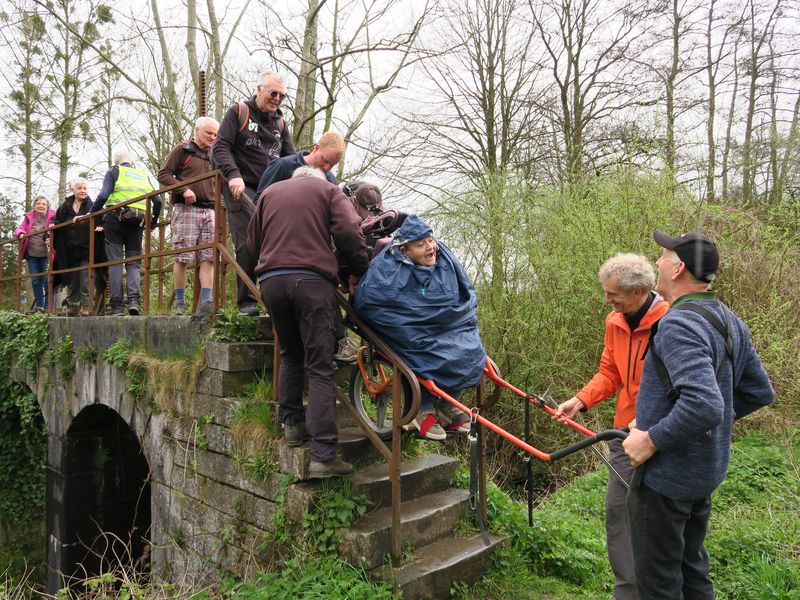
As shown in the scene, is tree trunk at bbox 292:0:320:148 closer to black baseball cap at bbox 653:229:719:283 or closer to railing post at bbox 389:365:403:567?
railing post at bbox 389:365:403:567

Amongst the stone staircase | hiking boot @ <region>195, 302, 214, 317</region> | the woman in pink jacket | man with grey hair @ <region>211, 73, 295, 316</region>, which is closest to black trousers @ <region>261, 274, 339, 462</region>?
the stone staircase

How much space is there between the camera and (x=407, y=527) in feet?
12.3

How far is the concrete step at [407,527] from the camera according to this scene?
3.49m

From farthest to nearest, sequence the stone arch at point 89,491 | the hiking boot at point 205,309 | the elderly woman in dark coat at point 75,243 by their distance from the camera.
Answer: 1. the elderly woman in dark coat at point 75,243
2. the stone arch at point 89,491
3. the hiking boot at point 205,309

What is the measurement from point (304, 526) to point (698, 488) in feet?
7.44

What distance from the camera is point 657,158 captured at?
7816mm

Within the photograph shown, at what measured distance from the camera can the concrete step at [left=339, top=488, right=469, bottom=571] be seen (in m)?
3.49

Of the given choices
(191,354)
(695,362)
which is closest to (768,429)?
(695,362)

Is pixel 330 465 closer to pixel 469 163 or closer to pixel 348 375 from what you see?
pixel 348 375

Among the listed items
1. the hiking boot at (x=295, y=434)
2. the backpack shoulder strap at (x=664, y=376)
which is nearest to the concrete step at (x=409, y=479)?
the hiking boot at (x=295, y=434)

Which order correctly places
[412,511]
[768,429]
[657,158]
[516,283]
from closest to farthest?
[412,511] → [768,429] → [657,158] → [516,283]

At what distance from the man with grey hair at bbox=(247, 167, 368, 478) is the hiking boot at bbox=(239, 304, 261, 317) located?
1.01 meters

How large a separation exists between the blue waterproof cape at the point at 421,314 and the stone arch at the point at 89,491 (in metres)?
5.07

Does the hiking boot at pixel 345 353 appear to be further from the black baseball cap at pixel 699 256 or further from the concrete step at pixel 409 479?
the black baseball cap at pixel 699 256
